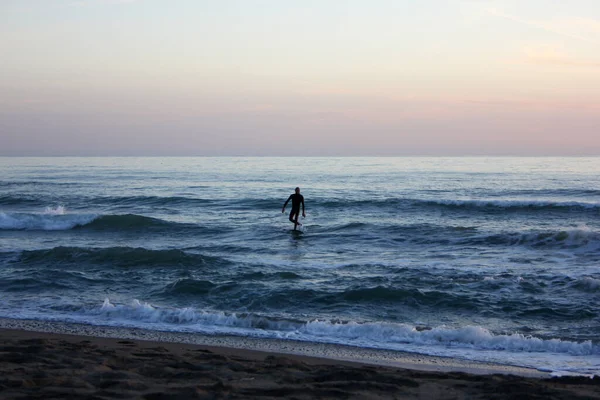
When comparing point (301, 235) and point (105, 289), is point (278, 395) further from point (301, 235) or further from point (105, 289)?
point (301, 235)

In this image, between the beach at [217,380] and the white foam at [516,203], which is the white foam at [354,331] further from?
the white foam at [516,203]

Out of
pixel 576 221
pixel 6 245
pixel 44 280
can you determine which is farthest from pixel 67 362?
pixel 576 221

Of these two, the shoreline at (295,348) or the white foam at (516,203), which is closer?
the shoreline at (295,348)

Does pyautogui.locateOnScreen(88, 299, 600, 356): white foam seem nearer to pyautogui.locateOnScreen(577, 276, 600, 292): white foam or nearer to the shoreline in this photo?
the shoreline

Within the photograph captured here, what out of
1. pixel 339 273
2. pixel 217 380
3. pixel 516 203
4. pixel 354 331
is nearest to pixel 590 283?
pixel 339 273

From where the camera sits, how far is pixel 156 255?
534 inches

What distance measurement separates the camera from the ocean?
8023 millimetres

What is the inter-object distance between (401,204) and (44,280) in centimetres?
1786

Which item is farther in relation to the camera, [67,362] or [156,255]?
[156,255]

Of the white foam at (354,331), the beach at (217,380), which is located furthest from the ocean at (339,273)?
the beach at (217,380)

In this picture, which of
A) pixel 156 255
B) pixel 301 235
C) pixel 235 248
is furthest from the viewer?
pixel 301 235

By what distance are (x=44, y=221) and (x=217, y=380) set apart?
63.4ft

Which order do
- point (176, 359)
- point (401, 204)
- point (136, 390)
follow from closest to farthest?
point (136, 390), point (176, 359), point (401, 204)

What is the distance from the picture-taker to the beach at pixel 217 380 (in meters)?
4.66
